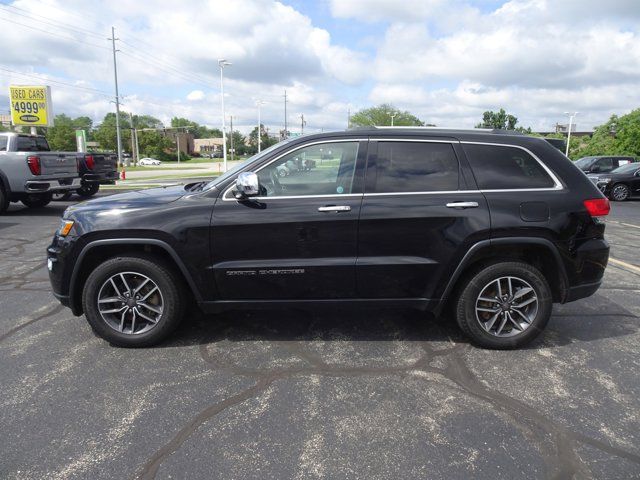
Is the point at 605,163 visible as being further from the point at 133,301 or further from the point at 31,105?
the point at 31,105

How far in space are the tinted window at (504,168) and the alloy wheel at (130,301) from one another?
2.77 metres

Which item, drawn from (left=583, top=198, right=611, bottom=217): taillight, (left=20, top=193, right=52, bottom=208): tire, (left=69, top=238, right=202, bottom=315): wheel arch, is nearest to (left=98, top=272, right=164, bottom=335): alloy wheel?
(left=69, top=238, right=202, bottom=315): wheel arch

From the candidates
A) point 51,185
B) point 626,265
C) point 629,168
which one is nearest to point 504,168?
point 626,265

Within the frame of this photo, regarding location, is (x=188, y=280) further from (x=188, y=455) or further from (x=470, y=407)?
(x=470, y=407)

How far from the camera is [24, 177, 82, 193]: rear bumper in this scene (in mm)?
10305

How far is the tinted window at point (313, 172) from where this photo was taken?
3512 mm

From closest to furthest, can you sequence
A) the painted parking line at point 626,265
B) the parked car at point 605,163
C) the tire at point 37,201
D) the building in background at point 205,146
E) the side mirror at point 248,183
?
the side mirror at point 248,183 → the painted parking line at point 626,265 → the tire at point 37,201 → the parked car at point 605,163 → the building in background at point 205,146

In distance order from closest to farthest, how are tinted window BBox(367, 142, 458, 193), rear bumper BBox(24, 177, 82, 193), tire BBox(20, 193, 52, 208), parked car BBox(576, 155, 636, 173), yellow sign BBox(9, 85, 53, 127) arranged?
tinted window BBox(367, 142, 458, 193) → rear bumper BBox(24, 177, 82, 193) → tire BBox(20, 193, 52, 208) → parked car BBox(576, 155, 636, 173) → yellow sign BBox(9, 85, 53, 127)

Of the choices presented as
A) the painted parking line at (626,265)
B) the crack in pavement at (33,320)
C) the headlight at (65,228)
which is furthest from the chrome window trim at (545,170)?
the crack in pavement at (33,320)

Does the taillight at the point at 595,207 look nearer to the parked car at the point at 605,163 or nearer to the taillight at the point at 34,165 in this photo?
the taillight at the point at 34,165

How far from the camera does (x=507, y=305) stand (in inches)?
142

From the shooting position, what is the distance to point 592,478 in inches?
87.4

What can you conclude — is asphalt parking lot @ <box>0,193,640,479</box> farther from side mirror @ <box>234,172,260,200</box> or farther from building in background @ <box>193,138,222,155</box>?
building in background @ <box>193,138,222,155</box>

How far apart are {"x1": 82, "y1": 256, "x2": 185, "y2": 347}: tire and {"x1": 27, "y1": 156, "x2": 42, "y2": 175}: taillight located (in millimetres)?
8387
